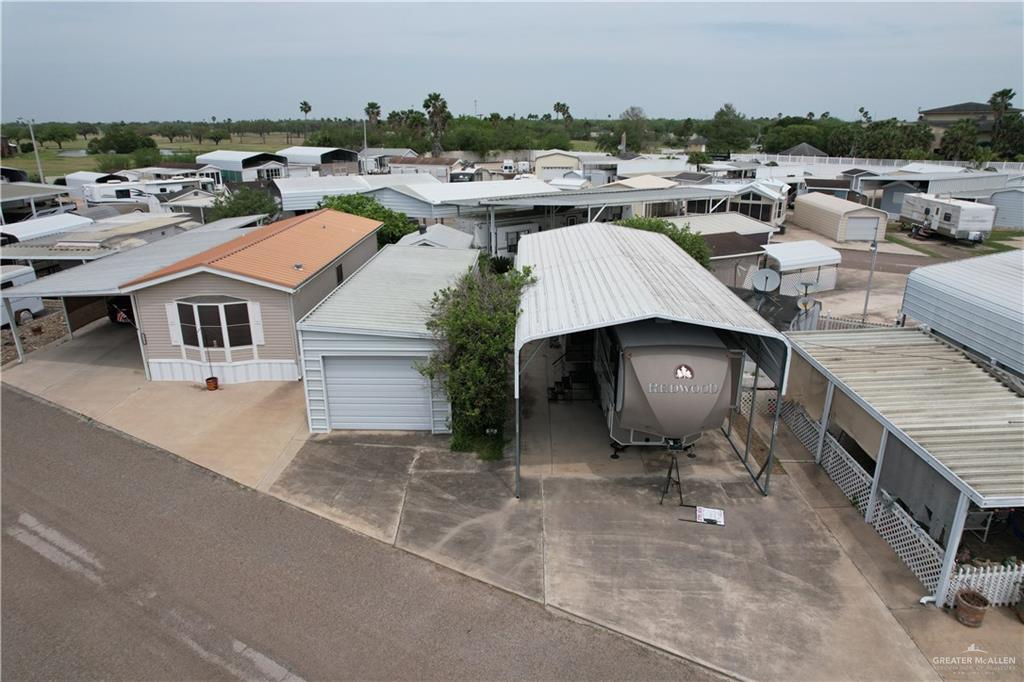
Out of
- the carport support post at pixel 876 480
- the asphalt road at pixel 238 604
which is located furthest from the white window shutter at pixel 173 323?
the carport support post at pixel 876 480

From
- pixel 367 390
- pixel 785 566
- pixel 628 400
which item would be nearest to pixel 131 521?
pixel 367 390

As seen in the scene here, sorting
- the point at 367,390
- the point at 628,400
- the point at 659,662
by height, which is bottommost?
the point at 659,662

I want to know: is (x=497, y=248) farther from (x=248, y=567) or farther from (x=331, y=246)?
(x=248, y=567)

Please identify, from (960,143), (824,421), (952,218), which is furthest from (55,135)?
(960,143)

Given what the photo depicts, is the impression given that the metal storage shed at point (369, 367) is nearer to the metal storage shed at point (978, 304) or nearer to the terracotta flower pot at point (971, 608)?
the terracotta flower pot at point (971, 608)

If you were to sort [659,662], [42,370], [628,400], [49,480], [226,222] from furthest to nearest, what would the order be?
[226,222] → [42,370] → [49,480] → [628,400] → [659,662]

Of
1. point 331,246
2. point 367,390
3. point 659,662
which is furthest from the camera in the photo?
point 331,246

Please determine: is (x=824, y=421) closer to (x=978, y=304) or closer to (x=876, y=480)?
(x=876, y=480)
